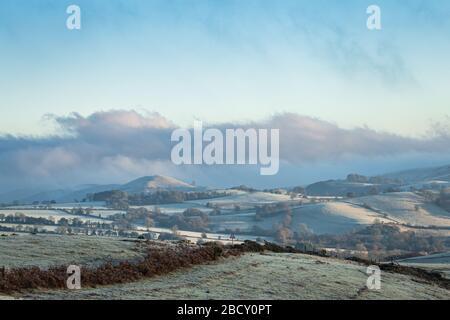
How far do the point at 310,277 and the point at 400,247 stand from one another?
166 meters

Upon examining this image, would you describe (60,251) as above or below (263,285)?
above

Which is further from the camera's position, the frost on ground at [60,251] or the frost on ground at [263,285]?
the frost on ground at [60,251]

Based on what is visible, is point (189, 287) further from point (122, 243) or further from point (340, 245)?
point (340, 245)

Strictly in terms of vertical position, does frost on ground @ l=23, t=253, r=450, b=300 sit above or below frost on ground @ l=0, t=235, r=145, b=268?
below

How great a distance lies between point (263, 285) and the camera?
109 feet

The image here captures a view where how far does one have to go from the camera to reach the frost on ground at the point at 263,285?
29128 millimetres

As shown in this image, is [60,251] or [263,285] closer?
[263,285]

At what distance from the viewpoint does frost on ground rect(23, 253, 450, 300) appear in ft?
95.6

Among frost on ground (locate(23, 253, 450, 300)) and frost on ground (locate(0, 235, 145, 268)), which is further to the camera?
frost on ground (locate(0, 235, 145, 268))

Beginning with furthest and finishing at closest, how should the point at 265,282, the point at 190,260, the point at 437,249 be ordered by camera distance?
the point at 437,249 < the point at 190,260 < the point at 265,282

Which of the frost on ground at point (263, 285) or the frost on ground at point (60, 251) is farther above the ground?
the frost on ground at point (60, 251)
